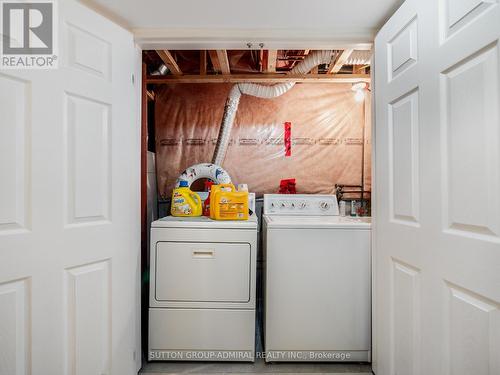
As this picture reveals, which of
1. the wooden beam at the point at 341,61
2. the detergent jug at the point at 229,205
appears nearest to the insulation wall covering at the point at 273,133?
the wooden beam at the point at 341,61

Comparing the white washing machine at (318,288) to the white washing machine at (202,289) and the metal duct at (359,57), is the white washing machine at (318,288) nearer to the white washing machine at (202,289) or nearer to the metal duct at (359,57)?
the white washing machine at (202,289)

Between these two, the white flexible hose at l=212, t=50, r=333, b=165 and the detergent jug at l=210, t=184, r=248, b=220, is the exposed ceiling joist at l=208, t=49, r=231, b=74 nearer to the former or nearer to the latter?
the white flexible hose at l=212, t=50, r=333, b=165

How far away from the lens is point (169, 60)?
207cm

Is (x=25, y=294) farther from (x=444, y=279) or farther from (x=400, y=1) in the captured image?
(x=400, y=1)

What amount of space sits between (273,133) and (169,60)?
3.57ft

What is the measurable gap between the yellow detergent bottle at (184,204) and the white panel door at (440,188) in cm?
126

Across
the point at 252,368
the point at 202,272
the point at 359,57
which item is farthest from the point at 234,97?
the point at 252,368

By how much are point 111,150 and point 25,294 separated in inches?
27.7

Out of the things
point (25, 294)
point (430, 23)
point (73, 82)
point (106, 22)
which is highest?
point (106, 22)

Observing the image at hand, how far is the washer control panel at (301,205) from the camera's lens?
2.29 meters

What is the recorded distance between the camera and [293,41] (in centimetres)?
159

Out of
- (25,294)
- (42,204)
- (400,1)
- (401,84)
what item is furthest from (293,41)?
(25,294)

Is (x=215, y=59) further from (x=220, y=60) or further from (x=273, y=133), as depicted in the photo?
(x=273, y=133)

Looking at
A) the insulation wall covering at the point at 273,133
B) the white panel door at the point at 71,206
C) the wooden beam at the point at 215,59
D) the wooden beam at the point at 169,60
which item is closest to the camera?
the white panel door at the point at 71,206
